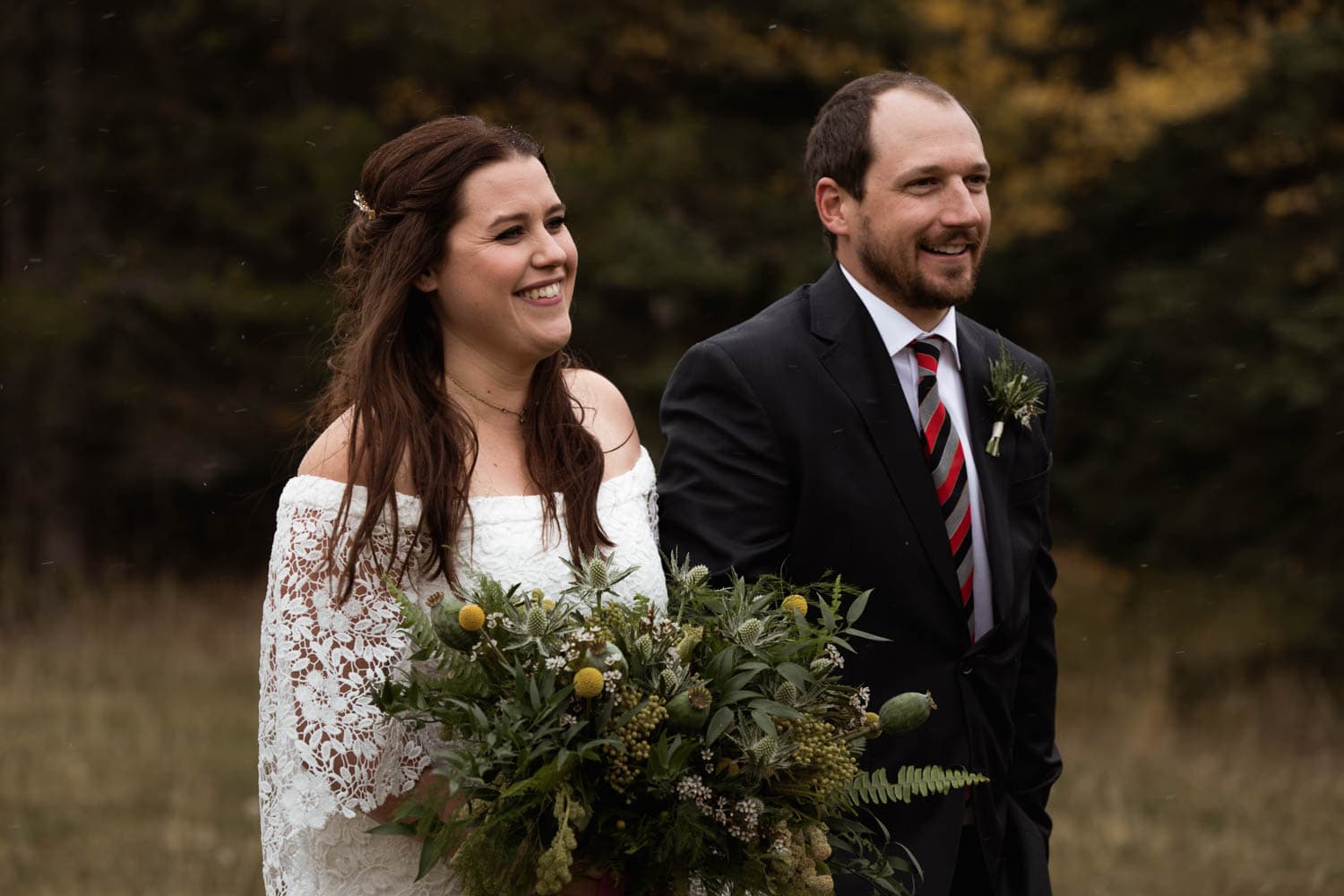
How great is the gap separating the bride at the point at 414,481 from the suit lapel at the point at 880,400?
556mm

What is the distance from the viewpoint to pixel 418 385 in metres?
3.55

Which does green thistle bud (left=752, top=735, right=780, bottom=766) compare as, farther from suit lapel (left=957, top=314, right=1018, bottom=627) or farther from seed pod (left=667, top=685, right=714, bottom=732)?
suit lapel (left=957, top=314, right=1018, bottom=627)

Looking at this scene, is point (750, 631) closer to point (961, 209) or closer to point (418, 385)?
point (418, 385)

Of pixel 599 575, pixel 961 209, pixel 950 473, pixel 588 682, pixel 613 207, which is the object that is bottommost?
pixel 588 682

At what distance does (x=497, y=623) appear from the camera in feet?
9.34

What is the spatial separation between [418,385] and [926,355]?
1.28 m

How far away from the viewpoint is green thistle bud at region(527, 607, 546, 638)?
2832 millimetres

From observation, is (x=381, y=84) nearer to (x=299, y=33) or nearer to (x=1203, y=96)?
(x=299, y=33)

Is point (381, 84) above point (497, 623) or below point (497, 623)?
above

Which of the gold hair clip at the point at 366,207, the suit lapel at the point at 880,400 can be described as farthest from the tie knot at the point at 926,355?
the gold hair clip at the point at 366,207

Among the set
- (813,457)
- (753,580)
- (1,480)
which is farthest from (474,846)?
(1,480)

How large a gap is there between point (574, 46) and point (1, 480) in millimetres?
7354

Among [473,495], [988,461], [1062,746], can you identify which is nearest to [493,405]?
[473,495]

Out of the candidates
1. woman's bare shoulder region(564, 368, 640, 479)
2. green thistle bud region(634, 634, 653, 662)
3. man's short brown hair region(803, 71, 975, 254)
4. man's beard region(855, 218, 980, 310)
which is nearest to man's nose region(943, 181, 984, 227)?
man's beard region(855, 218, 980, 310)
